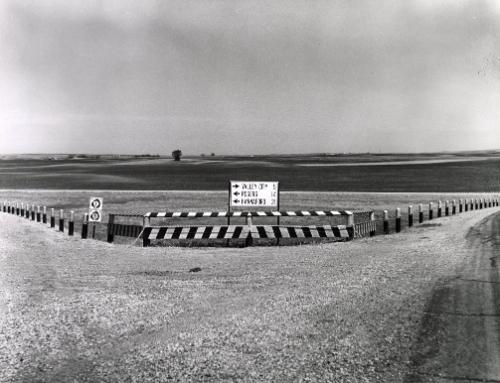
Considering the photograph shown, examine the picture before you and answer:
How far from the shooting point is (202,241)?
2008 centimetres

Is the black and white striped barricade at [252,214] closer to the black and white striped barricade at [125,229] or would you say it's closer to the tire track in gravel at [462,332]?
the black and white striped barricade at [125,229]

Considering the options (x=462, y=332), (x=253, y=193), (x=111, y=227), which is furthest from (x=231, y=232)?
(x=462, y=332)

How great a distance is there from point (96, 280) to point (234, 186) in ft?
32.1

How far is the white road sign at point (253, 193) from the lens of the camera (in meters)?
20.7

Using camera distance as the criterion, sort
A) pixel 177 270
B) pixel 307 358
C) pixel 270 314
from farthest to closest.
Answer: pixel 177 270
pixel 270 314
pixel 307 358

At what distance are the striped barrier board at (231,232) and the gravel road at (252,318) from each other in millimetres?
3785

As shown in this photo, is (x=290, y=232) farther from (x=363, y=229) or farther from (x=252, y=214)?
(x=363, y=229)

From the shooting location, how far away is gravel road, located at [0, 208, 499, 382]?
628 cm

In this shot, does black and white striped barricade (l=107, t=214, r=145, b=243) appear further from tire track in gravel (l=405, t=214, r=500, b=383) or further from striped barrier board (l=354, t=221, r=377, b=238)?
tire track in gravel (l=405, t=214, r=500, b=383)

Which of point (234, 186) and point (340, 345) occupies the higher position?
point (234, 186)

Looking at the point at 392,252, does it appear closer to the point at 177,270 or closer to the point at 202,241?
the point at 177,270

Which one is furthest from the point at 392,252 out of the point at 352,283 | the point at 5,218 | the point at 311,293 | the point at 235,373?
the point at 5,218

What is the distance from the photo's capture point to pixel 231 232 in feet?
59.7

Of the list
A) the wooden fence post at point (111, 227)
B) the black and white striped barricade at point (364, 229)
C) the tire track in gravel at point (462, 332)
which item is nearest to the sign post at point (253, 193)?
the black and white striped barricade at point (364, 229)
